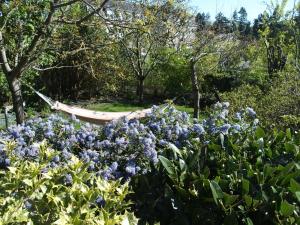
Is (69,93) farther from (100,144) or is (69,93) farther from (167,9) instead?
(100,144)

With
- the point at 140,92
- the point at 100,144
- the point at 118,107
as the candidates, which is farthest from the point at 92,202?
the point at 140,92

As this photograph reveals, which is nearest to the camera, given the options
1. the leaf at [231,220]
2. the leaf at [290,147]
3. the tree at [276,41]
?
the leaf at [231,220]

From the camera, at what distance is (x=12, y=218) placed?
1.76m

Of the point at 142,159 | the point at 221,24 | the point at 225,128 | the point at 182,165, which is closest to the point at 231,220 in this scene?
the point at 182,165

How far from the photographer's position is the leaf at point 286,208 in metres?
2.04

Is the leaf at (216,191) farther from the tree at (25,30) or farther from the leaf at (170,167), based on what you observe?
the tree at (25,30)

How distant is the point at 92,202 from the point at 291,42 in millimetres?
13149

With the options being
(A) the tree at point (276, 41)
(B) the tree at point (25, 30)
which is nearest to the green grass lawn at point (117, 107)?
(A) the tree at point (276, 41)

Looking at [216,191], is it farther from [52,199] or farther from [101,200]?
[52,199]

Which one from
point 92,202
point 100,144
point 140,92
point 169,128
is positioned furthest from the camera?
point 140,92

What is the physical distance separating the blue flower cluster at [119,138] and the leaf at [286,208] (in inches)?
56.2

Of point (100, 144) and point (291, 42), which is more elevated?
point (291, 42)

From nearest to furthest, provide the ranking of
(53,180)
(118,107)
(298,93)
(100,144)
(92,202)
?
(92,202), (53,180), (100,144), (298,93), (118,107)

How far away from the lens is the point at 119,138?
3754 mm
